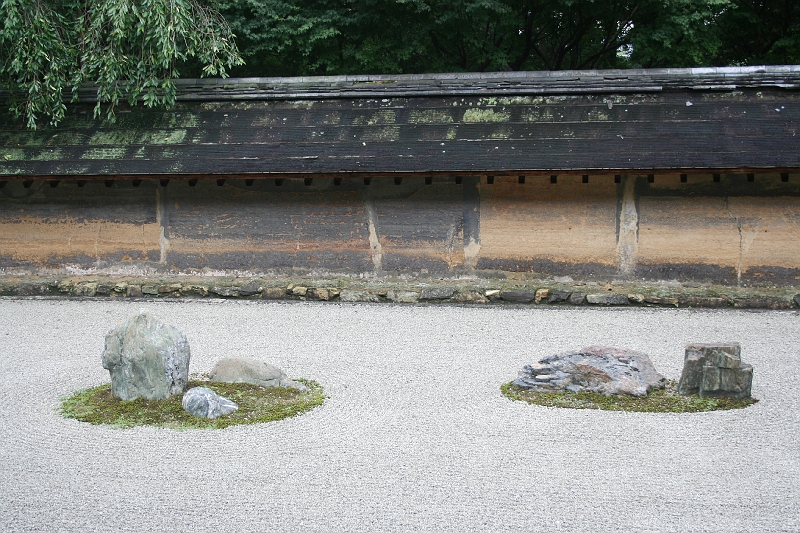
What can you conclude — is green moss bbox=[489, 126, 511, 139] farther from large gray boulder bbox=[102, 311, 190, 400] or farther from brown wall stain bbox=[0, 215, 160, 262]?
large gray boulder bbox=[102, 311, 190, 400]

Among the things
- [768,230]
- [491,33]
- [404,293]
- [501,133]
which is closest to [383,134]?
[501,133]

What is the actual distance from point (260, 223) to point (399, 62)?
8.62 meters

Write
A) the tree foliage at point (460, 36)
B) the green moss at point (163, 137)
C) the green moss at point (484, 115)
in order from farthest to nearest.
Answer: the tree foliage at point (460, 36) → the green moss at point (163, 137) → the green moss at point (484, 115)

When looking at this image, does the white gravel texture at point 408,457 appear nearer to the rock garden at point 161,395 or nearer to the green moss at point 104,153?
the rock garden at point 161,395

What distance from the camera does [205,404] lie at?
5.91 metres

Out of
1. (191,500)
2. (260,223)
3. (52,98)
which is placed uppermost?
(52,98)

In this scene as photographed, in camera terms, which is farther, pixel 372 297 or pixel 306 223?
pixel 306 223

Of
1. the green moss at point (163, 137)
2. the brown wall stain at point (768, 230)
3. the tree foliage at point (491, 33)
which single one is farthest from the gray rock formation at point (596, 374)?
the tree foliage at point (491, 33)

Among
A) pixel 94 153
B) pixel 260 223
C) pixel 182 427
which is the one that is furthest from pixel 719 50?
pixel 182 427

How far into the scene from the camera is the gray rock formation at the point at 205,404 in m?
5.89

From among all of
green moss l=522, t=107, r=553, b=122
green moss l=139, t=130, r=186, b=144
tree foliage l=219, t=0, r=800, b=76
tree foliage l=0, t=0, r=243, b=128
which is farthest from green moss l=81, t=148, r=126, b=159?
tree foliage l=219, t=0, r=800, b=76

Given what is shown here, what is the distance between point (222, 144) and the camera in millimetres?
12055

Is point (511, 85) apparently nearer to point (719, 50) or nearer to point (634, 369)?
point (634, 369)

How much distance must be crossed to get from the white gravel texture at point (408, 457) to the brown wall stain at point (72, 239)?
3990 millimetres
